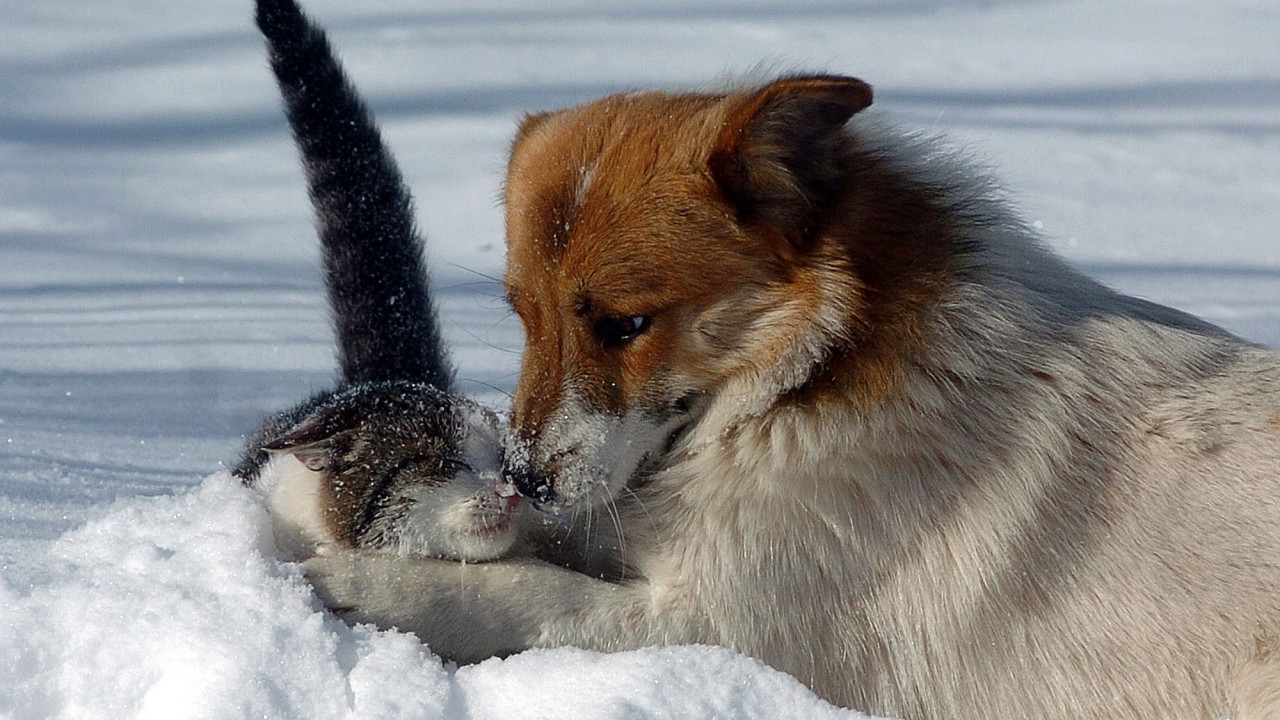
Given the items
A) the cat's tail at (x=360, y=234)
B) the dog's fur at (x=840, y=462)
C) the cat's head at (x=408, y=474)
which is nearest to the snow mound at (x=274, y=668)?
the dog's fur at (x=840, y=462)

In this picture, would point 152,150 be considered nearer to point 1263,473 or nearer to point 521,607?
point 521,607

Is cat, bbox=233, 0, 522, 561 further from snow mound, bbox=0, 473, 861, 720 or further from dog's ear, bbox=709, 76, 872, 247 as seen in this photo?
dog's ear, bbox=709, 76, 872, 247

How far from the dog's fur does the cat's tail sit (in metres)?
1.22

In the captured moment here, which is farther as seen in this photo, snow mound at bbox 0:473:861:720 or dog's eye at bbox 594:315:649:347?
dog's eye at bbox 594:315:649:347

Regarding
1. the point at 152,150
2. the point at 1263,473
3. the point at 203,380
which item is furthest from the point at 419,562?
the point at 152,150

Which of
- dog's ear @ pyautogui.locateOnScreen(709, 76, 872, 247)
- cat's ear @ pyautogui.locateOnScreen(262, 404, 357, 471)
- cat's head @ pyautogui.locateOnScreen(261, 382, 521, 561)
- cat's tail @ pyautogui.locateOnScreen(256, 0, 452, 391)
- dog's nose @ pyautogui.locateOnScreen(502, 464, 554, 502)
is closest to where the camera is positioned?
dog's ear @ pyautogui.locateOnScreen(709, 76, 872, 247)

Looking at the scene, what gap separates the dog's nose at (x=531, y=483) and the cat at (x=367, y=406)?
2.2 inches

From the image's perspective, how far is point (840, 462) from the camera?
104 inches

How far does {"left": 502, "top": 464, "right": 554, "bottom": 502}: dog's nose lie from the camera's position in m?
2.66

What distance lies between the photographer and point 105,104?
27.8ft

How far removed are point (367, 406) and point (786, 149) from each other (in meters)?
1.12

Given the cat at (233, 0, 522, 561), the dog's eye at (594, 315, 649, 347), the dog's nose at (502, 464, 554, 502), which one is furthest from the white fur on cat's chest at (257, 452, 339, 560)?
the dog's eye at (594, 315, 649, 347)

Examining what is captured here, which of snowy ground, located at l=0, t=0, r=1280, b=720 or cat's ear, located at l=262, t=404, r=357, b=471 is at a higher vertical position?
cat's ear, located at l=262, t=404, r=357, b=471

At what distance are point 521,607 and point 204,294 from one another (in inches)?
153
